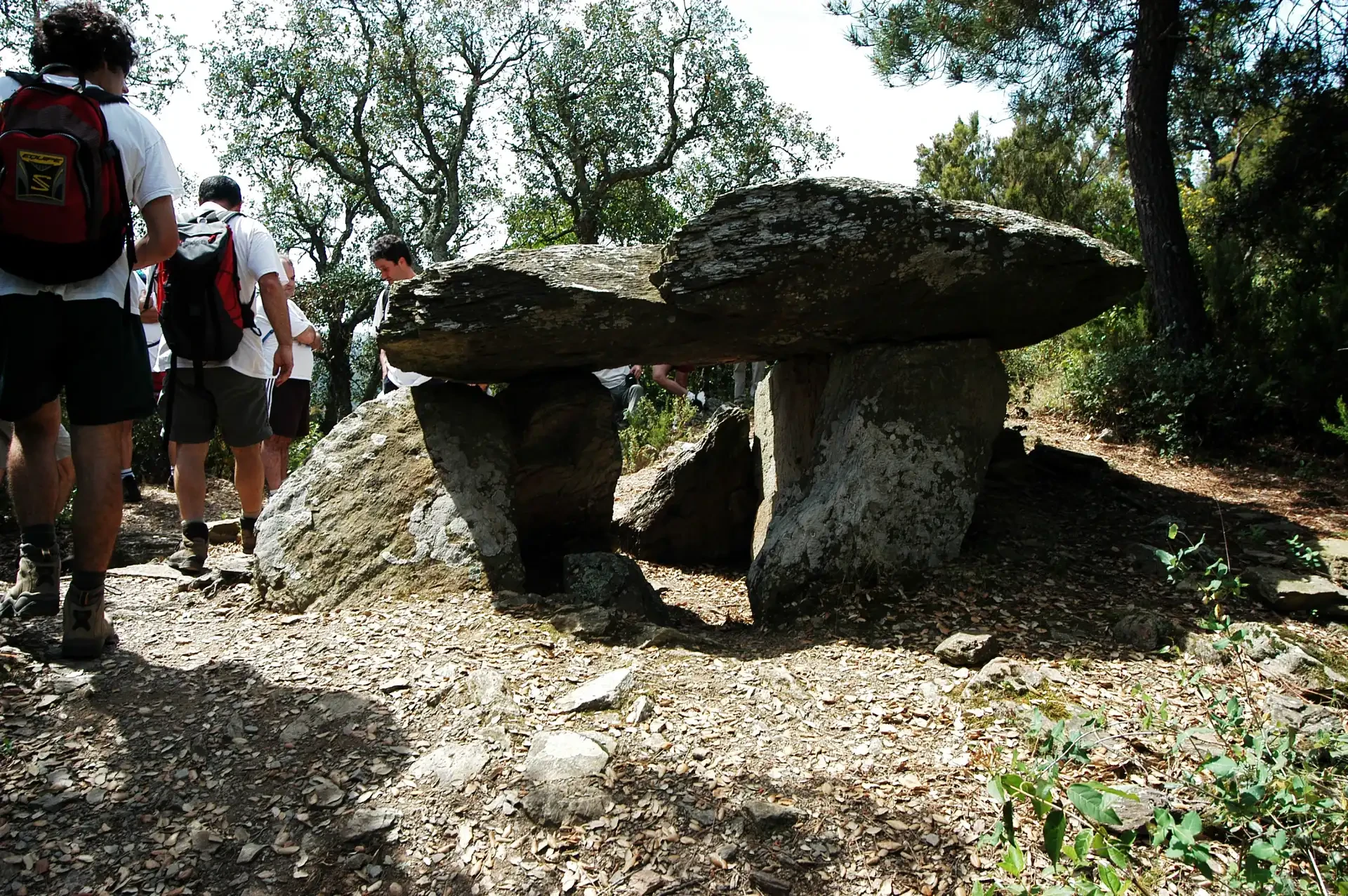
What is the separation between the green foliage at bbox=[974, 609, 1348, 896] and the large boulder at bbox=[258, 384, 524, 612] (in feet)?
8.57

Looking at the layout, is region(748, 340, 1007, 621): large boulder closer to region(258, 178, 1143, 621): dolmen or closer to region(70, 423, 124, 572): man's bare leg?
region(258, 178, 1143, 621): dolmen

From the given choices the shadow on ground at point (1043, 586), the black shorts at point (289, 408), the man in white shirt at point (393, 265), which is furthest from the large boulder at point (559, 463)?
the black shorts at point (289, 408)

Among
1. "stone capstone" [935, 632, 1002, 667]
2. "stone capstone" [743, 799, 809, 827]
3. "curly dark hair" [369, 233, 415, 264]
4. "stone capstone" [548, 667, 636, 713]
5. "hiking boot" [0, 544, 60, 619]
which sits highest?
"curly dark hair" [369, 233, 415, 264]

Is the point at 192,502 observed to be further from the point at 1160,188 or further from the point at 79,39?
the point at 1160,188

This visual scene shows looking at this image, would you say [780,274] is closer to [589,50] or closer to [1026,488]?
[1026,488]

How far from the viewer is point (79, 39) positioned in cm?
314

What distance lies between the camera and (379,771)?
2.83 m

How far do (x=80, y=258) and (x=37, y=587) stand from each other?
4.36ft

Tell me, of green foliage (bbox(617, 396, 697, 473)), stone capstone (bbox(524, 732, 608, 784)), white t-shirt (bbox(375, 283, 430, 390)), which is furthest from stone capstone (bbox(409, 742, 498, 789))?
green foliage (bbox(617, 396, 697, 473))

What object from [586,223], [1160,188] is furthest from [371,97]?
[1160,188]

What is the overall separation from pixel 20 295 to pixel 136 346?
1.18 feet

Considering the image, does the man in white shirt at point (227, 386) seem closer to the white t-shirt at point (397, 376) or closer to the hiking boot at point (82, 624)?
the white t-shirt at point (397, 376)

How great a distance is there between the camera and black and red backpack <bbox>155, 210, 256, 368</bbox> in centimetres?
454

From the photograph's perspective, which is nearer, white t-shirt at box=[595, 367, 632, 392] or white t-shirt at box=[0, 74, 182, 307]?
white t-shirt at box=[0, 74, 182, 307]
